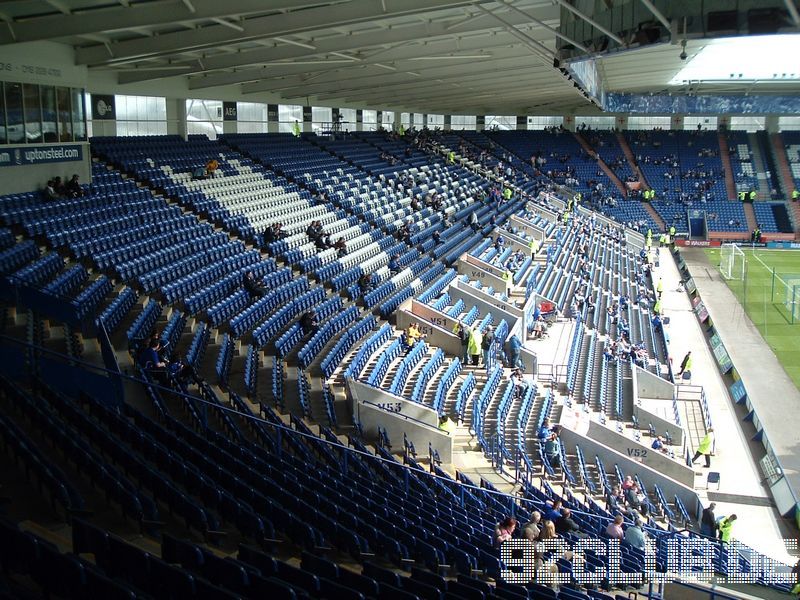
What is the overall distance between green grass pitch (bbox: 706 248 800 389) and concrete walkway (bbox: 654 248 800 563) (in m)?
0.46

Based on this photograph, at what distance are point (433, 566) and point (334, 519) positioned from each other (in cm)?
101

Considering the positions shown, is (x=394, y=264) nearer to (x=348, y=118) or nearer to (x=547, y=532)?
(x=547, y=532)

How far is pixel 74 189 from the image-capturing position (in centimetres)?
1722

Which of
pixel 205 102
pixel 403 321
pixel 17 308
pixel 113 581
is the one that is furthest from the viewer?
pixel 205 102

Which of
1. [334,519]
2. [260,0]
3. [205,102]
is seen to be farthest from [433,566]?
[205,102]

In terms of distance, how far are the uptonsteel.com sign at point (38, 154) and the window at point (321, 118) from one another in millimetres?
18903

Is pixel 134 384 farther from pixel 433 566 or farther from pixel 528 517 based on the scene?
pixel 528 517

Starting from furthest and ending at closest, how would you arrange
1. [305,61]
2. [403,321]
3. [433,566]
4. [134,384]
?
[305,61]
[403,321]
[134,384]
[433,566]

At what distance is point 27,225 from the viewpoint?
14688 mm

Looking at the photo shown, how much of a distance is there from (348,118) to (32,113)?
25096 mm

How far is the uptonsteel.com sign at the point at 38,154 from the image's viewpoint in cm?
1603

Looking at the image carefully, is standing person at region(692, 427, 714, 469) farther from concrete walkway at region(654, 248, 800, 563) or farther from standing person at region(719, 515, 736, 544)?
standing person at region(719, 515, 736, 544)

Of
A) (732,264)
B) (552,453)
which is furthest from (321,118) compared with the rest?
(552,453)

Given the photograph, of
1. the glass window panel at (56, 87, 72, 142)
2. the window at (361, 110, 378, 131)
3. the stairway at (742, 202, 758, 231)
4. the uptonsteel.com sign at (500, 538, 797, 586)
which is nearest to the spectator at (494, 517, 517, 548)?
the uptonsteel.com sign at (500, 538, 797, 586)
